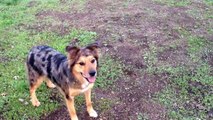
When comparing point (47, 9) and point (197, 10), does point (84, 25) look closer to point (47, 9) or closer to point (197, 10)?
point (47, 9)

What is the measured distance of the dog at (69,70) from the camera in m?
3.94

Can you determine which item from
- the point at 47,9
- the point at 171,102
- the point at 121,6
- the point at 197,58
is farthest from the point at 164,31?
the point at 47,9

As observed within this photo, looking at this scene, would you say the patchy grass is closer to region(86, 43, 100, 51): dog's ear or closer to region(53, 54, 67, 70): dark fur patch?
region(53, 54, 67, 70): dark fur patch

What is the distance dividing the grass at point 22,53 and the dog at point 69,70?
274 millimetres

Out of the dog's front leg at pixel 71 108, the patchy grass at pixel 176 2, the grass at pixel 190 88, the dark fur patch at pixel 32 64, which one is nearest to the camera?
the dog's front leg at pixel 71 108

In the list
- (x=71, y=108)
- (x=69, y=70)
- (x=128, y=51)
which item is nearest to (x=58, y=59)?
(x=69, y=70)

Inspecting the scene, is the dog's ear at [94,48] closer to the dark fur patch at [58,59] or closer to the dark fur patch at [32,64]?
the dark fur patch at [58,59]

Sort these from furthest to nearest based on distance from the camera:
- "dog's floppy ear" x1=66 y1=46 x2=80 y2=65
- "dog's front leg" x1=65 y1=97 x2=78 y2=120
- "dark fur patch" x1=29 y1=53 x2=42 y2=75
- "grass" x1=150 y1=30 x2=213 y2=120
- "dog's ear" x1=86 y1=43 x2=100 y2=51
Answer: "grass" x1=150 y1=30 x2=213 y2=120, "dark fur patch" x1=29 y1=53 x2=42 y2=75, "dog's front leg" x1=65 y1=97 x2=78 y2=120, "dog's ear" x1=86 y1=43 x2=100 y2=51, "dog's floppy ear" x1=66 y1=46 x2=80 y2=65

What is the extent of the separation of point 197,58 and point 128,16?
2687 mm

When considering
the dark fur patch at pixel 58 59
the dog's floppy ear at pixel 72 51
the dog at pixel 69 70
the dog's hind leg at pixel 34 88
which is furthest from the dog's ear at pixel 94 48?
the dog's hind leg at pixel 34 88

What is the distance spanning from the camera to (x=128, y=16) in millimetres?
8688

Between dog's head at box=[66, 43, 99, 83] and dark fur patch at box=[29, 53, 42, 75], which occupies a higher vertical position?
dog's head at box=[66, 43, 99, 83]

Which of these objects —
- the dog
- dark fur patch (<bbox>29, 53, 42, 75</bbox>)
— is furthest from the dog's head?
dark fur patch (<bbox>29, 53, 42, 75</bbox>)

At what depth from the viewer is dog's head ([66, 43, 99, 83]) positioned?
3904mm
